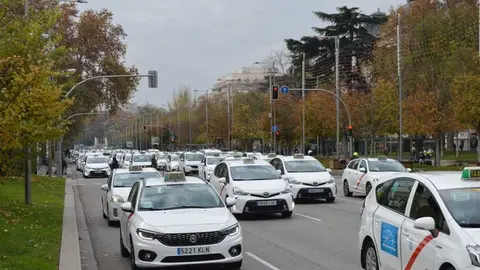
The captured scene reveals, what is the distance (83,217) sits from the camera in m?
20.8

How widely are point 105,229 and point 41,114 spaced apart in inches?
145

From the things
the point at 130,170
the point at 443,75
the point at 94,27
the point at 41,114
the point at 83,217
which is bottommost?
the point at 83,217

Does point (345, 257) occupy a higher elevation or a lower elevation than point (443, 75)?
lower

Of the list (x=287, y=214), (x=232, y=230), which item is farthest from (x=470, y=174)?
(x=287, y=214)

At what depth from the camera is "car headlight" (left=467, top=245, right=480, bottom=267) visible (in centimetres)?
639

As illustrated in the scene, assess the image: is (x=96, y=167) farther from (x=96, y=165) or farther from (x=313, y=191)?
(x=313, y=191)

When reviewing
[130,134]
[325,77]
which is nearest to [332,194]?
[325,77]

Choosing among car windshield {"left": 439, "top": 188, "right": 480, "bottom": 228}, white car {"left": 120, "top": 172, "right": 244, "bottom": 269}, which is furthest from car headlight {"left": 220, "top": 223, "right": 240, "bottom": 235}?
car windshield {"left": 439, "top": 188, "right": 480, "bottom": 228}

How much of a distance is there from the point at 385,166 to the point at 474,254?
19.1 m

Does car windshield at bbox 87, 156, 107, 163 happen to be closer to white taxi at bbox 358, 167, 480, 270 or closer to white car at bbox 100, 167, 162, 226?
white car at bbox 100, 167, 162, 226

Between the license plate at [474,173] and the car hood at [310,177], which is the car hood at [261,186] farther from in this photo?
the license plate at [474,173]

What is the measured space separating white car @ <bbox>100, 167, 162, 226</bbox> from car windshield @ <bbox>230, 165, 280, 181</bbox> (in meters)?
2.20

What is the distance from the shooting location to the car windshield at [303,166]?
23.8m

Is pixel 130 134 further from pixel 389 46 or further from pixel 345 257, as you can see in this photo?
pixel 345 257
